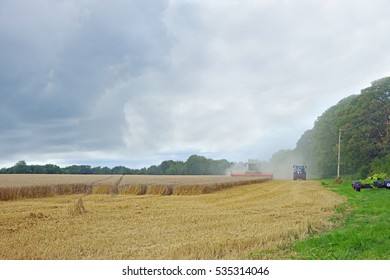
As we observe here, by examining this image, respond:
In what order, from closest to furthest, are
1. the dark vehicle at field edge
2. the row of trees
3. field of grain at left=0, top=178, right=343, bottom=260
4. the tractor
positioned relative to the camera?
field of grain at left=0, top=178, right=343, bottom=260 < the dark vehicle at field edge < the row of trees < the tractor

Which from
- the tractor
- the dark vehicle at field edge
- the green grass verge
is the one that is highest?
the tractor

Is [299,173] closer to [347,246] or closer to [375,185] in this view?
[375,185]

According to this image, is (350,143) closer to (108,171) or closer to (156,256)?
(108,171)

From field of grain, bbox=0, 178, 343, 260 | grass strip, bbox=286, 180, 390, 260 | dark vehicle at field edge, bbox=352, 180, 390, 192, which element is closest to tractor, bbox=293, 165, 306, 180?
dark vehicle at field edge, bbox=352, 180, 390, 192

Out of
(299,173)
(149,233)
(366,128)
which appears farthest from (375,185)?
(299,173)

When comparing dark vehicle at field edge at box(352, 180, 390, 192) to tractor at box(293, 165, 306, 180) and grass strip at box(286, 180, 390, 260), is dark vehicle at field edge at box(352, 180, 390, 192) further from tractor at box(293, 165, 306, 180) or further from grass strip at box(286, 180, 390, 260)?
tractor at box(293, 165, 306, 180)

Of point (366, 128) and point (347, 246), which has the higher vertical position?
point (366, 128)

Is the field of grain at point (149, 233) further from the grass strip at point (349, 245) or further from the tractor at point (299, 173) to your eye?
the tractor at point (299, 173)

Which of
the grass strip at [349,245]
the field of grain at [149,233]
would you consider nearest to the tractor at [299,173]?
the field of grain at [149,233]

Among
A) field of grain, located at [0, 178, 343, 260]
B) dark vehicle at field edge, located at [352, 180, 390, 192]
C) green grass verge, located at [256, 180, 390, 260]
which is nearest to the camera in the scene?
green grass verge, located at [256, 180, 390, 260]

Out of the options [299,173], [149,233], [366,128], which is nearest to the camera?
[149,233]

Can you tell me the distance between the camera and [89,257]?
7086 millimetres

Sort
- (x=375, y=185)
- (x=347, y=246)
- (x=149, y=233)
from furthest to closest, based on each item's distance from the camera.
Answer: (x=375, y=185), (x=149, y=233), (x=347, y=246)
